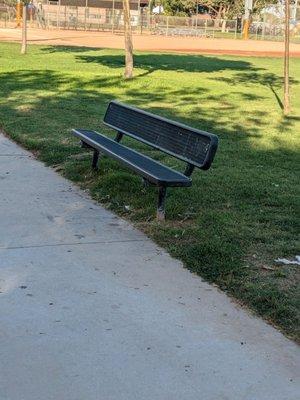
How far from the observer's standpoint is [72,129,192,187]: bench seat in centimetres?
582

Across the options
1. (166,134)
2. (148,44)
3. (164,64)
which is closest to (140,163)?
(166,134)

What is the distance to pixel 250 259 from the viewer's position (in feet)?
16.9

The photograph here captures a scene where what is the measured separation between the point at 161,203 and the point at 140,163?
67 cm

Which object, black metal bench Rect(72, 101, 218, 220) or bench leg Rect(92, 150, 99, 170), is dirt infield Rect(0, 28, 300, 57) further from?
bench leg Rect(92, 150, 99, 170)

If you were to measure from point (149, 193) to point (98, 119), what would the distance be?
199 inches

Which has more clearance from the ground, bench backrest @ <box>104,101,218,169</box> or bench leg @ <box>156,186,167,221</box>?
bench backrest @ <box>104,101,218,169</box>

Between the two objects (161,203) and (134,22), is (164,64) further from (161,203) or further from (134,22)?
(134,22)

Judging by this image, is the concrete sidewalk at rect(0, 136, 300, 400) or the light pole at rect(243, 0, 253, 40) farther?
the light pole at rect(243, 0, 253, 40)

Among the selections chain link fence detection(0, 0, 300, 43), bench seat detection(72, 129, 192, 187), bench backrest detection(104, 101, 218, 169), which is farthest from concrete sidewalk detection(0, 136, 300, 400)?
chain link fence detection(0, 0, 300, 43)

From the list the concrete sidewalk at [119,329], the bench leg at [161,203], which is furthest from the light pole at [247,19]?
the concrete sidewalk at [119,329]

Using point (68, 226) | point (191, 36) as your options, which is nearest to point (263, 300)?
point (68, 226)

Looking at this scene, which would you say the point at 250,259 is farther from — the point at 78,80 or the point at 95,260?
the point at 78,80

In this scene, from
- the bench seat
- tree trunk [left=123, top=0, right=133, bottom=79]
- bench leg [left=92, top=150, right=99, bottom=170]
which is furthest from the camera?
tree trunk [left=123, top=0, right=133, bottom=79]

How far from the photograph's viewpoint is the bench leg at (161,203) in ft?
19.4
